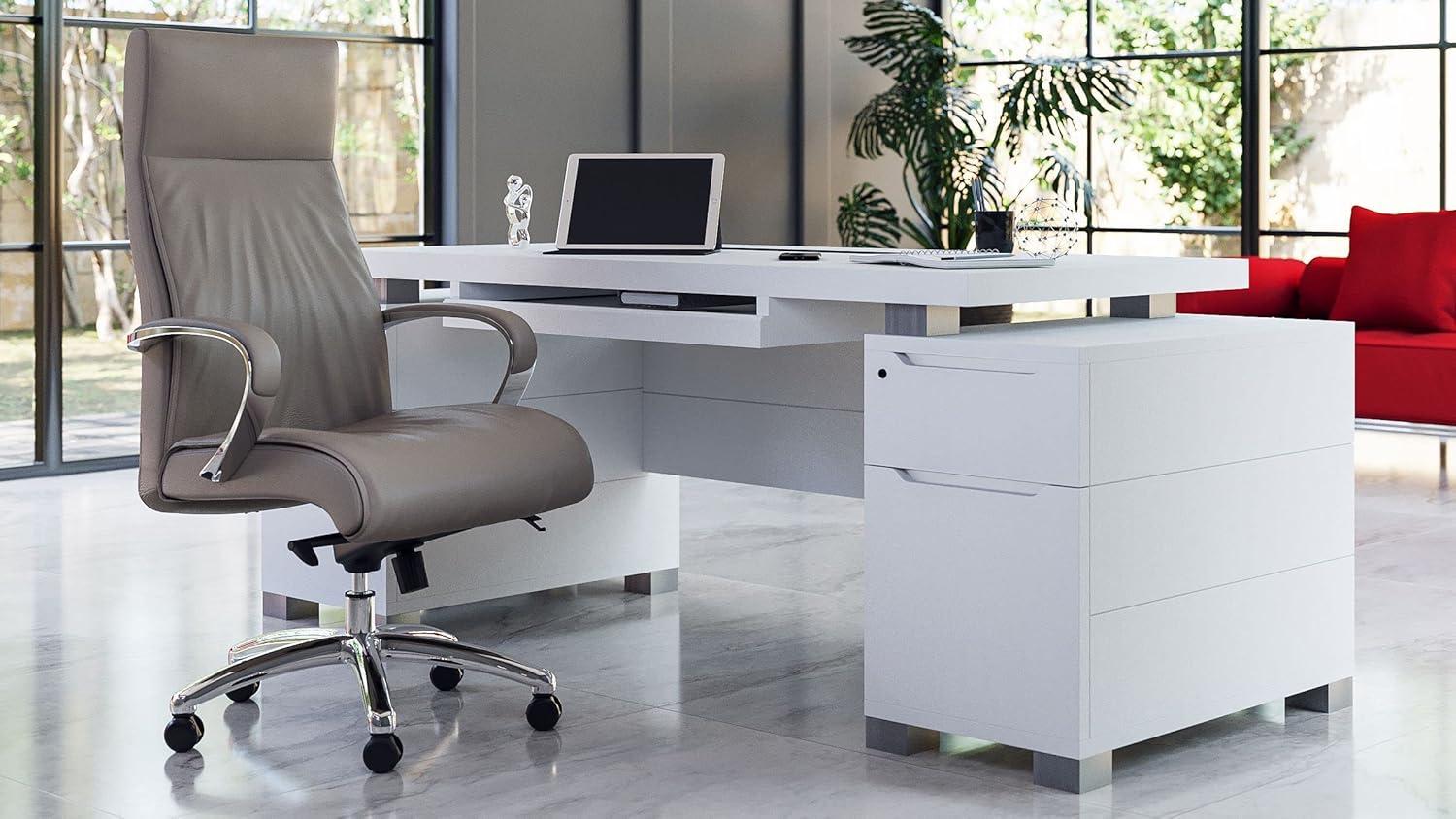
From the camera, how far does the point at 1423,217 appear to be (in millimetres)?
6434

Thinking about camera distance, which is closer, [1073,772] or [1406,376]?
[1073,772]

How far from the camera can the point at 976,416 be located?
2777 millimetres

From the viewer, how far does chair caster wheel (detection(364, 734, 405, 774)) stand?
2.83m

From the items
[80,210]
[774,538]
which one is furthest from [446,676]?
[80,210]

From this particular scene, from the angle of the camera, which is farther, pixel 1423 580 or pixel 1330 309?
pixel 1330 309

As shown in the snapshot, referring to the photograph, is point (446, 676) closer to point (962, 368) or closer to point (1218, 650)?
point (962, 368)

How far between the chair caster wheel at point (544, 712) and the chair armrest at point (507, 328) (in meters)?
0.57

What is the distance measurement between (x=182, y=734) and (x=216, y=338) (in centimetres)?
65

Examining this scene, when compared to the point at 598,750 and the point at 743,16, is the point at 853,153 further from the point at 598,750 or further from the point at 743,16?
the point at 598,750

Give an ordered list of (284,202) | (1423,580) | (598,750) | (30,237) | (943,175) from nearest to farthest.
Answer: (598,750) < (284,202) < (1423,580) < (30,237) < (943,175)

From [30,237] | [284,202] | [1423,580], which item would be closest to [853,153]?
[30,237]

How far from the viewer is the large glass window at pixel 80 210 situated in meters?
6.09

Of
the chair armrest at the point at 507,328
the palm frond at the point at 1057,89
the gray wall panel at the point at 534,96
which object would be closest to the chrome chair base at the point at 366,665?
the chair armrest at the point at 507,328

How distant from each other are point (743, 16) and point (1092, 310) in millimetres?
1983
